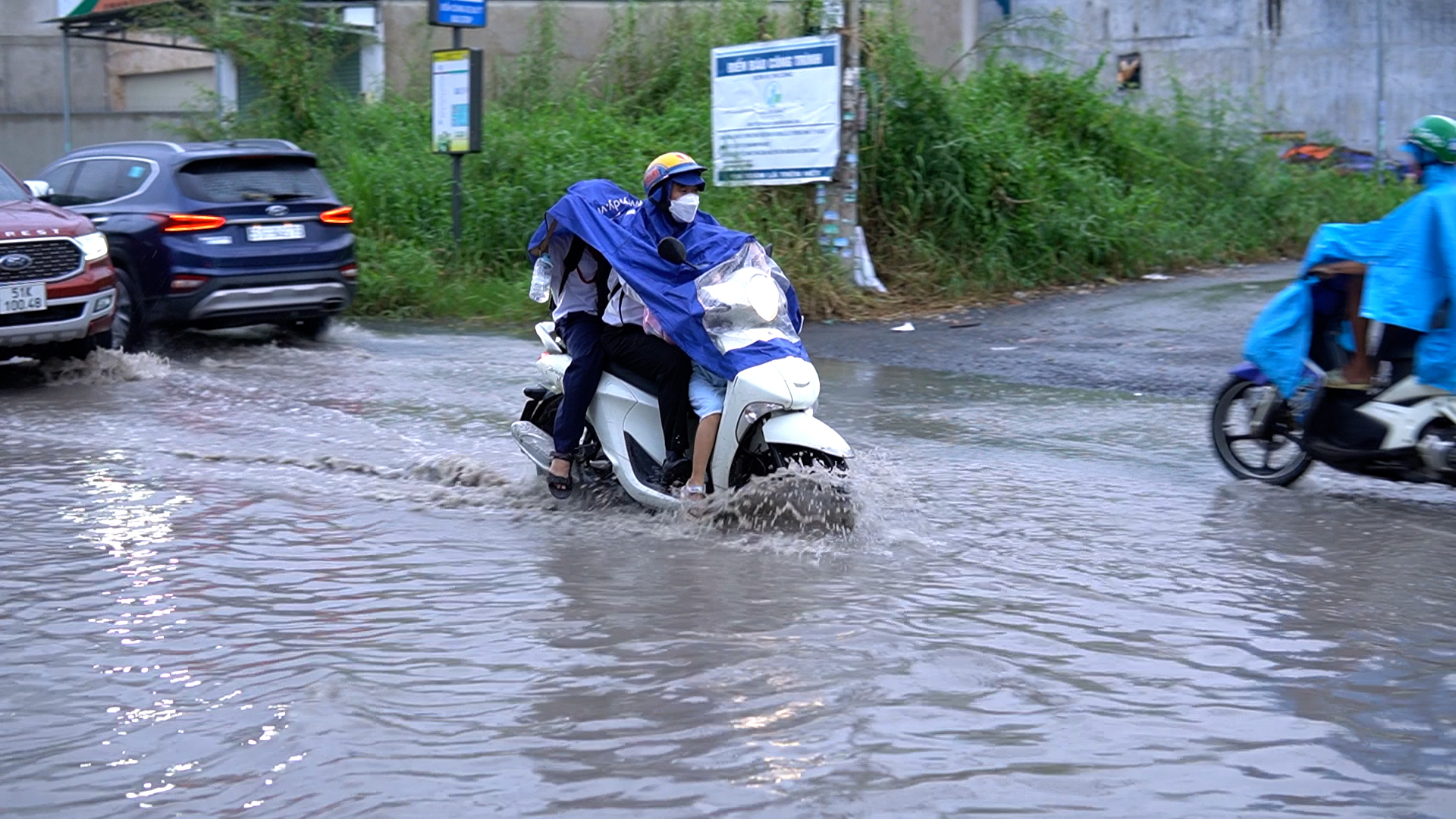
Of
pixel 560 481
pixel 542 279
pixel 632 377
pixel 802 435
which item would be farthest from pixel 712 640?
pixel 542 279

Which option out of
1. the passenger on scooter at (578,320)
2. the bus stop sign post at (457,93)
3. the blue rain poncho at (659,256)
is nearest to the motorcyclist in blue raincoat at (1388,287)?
the blue rain poncho at (659,256)

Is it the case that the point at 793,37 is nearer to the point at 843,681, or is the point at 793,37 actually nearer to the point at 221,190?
the point at 221,190

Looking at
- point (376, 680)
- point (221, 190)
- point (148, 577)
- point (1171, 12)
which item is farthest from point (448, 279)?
point (1171, 12)

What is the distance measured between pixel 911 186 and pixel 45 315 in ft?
26.6

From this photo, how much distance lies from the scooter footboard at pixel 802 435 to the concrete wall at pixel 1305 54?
734 inches

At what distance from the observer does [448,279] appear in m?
15.5

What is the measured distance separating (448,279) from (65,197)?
3736 mm

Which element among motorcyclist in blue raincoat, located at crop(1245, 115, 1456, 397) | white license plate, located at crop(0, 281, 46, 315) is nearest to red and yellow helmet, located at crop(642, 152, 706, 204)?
motorcyclist in blue raincoat, located at crop(1245, 115, 1456, 397)

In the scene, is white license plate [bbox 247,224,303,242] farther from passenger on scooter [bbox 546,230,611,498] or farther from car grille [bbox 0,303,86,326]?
passenger on scooter [bbox 546,230,611,498]

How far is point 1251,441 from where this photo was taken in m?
7.66

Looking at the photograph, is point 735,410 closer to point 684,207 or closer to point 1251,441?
point 684,207

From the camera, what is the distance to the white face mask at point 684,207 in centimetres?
636

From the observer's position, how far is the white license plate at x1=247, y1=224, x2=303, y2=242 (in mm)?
12164

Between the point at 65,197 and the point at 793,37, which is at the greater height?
the point at 793,37
